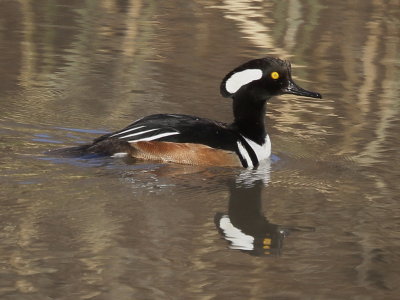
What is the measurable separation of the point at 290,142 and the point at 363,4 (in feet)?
24.8

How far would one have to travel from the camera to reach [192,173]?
895 centimetres

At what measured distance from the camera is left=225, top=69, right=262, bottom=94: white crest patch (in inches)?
374

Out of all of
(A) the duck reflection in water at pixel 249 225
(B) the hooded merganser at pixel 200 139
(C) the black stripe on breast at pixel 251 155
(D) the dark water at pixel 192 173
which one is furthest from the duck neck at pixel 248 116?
(A) the duck reflection in water at pixel 249 225

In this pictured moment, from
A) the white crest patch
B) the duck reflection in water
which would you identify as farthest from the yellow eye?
the duck reflection in water

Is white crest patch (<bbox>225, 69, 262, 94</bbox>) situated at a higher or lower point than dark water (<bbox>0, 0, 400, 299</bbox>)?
higher

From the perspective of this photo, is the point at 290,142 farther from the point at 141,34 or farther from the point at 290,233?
the point at 141,34

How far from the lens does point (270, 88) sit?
379 inches

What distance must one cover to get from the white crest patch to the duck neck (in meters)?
0.13

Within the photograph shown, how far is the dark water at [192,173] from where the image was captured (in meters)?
6.52

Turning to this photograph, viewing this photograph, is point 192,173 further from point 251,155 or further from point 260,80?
point 260,80

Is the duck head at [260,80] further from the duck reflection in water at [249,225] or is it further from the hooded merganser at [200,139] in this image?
the duck reflection in water at [249,225]

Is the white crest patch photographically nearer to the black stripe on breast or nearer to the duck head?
the duck head

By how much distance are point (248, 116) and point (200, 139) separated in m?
0.70

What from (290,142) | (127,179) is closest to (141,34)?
(290,142)
